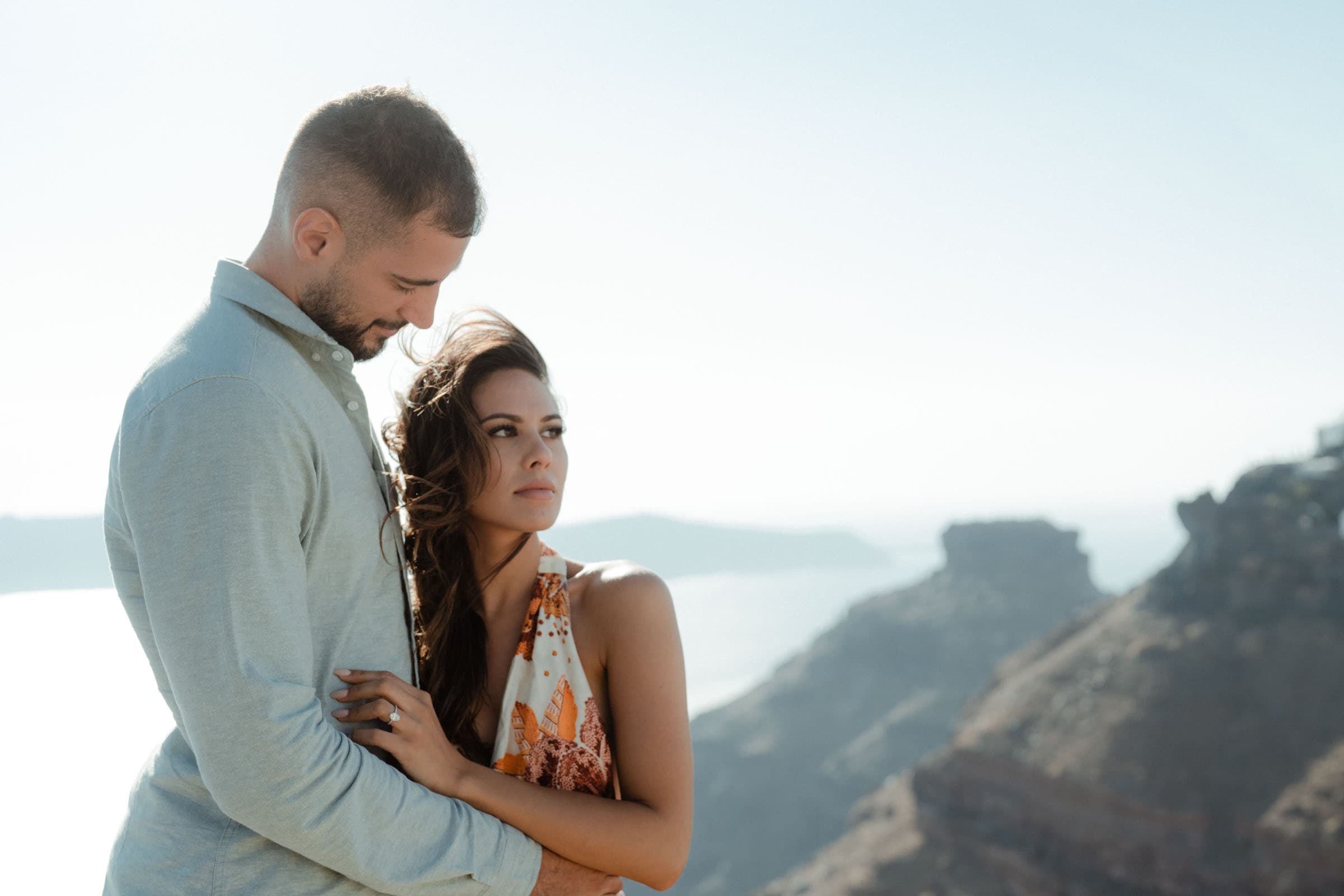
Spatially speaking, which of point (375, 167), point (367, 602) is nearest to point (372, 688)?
point (367, 602)

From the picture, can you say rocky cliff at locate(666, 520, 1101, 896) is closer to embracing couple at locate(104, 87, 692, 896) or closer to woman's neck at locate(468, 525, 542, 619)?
woman's neck at locate(468, 525, 542, 619)

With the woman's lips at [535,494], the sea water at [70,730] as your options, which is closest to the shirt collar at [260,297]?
the sea water at [70,730]

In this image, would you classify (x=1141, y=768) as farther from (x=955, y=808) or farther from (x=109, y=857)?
(x=109, y=857)

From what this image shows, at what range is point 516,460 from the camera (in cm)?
278

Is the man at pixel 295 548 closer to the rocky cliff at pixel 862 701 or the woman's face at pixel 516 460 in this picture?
the woman's face at pixel 516 460

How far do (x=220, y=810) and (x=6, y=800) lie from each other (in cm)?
218

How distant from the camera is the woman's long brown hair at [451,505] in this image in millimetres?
2646

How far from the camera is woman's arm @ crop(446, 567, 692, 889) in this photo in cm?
233

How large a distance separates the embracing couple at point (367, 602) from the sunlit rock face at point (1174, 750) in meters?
38.1

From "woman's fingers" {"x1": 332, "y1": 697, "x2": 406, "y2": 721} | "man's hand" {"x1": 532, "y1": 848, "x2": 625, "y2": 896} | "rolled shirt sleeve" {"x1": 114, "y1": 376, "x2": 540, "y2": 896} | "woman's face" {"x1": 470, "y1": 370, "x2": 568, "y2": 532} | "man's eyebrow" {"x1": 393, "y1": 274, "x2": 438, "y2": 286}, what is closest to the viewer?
"rolled shirt sleeve" {"x1": 114, "y1": 376, "x2": 540, "y2": 896}

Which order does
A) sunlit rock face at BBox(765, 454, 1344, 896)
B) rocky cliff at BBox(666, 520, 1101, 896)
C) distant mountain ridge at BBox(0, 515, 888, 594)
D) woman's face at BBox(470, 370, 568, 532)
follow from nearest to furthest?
1. woman's face at BBox(470, 370, 568, 532)
2. distant mountain ridge at BBox(0, 515, 888, 594)
3. sunlit rock face at BBox(765, 454, 1344, 896)
4. rocky cliff at BBox(666, 520, 1101, 896)

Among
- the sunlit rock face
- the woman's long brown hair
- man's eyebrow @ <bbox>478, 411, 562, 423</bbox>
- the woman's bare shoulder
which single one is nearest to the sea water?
the woman's bare shoulder

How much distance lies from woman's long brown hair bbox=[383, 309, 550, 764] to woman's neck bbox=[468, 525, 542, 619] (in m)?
0.02

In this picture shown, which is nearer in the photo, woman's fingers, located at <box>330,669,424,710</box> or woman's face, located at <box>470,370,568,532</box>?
woman's fingers, located at <box>330,669,424,710</box>
